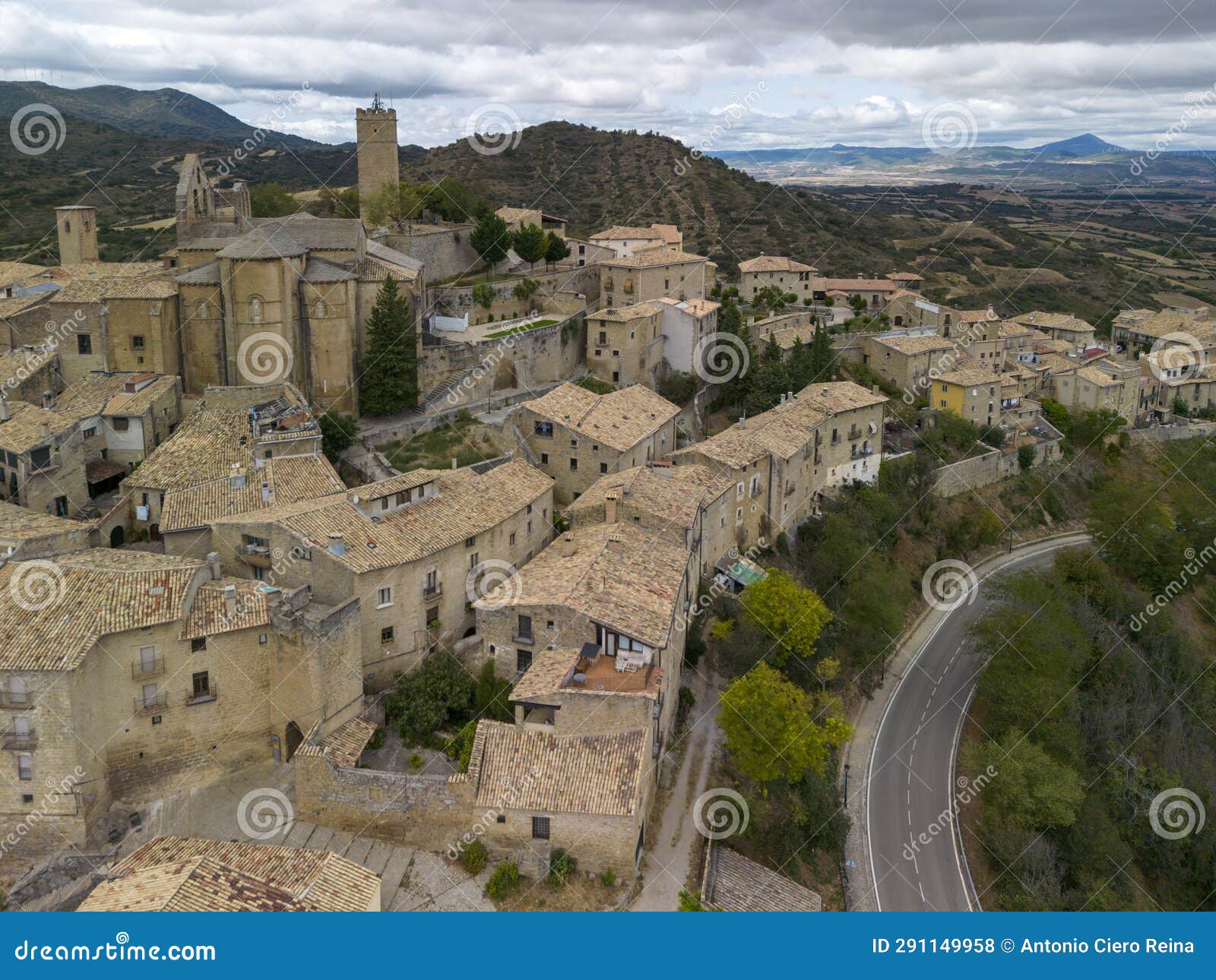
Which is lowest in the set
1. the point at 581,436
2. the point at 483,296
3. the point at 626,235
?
the point at 581,436

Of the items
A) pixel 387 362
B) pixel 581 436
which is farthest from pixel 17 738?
pixel 581 436

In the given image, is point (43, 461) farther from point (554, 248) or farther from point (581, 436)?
point (554, 248)

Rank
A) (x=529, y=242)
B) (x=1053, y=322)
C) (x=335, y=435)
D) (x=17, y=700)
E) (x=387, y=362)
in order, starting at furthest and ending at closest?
(x=1053, y=322) < (x=529, y=242) < (x=387, y=362) < (x=335, y=435) < (x=17, y=700)

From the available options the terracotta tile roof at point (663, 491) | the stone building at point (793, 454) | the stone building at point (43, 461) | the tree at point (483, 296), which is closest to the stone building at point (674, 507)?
the terracotta tile roof at point (663, 491)

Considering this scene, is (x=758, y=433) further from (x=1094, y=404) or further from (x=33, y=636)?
(x=1094, y=404)

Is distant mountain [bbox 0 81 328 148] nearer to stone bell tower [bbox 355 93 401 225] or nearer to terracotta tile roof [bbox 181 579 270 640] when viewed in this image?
stone bell tower [bbox 355 93 401 225]
